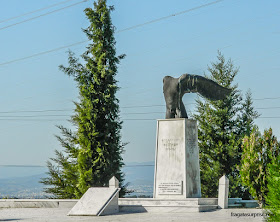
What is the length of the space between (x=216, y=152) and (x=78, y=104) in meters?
7.92

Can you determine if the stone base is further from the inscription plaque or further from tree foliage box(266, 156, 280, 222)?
A: tree foliage box(266, 156, 280, 222)

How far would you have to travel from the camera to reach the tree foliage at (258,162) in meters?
17.8

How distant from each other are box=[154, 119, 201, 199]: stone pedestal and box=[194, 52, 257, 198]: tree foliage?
7.94 meters

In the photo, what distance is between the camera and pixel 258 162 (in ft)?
58.9

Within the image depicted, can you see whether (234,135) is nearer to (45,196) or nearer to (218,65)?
(218,65)

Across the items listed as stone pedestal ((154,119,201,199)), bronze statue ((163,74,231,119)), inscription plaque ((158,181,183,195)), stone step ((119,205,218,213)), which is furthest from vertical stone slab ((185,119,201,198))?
stone step ((119,205,218,213))

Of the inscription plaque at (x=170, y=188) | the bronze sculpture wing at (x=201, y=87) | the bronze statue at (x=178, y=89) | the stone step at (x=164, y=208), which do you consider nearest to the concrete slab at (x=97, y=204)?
the stone step at (x=164, y=208)

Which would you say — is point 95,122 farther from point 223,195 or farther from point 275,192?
point 275,192

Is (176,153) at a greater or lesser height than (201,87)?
lesser

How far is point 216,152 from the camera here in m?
25.3

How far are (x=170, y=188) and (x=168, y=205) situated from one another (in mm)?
1203

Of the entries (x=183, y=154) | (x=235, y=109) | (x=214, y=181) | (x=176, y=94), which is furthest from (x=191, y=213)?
(x=235, y=109)

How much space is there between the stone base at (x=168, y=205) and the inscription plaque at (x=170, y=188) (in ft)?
2.34

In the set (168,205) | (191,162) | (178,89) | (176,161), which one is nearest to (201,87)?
(178,89)
